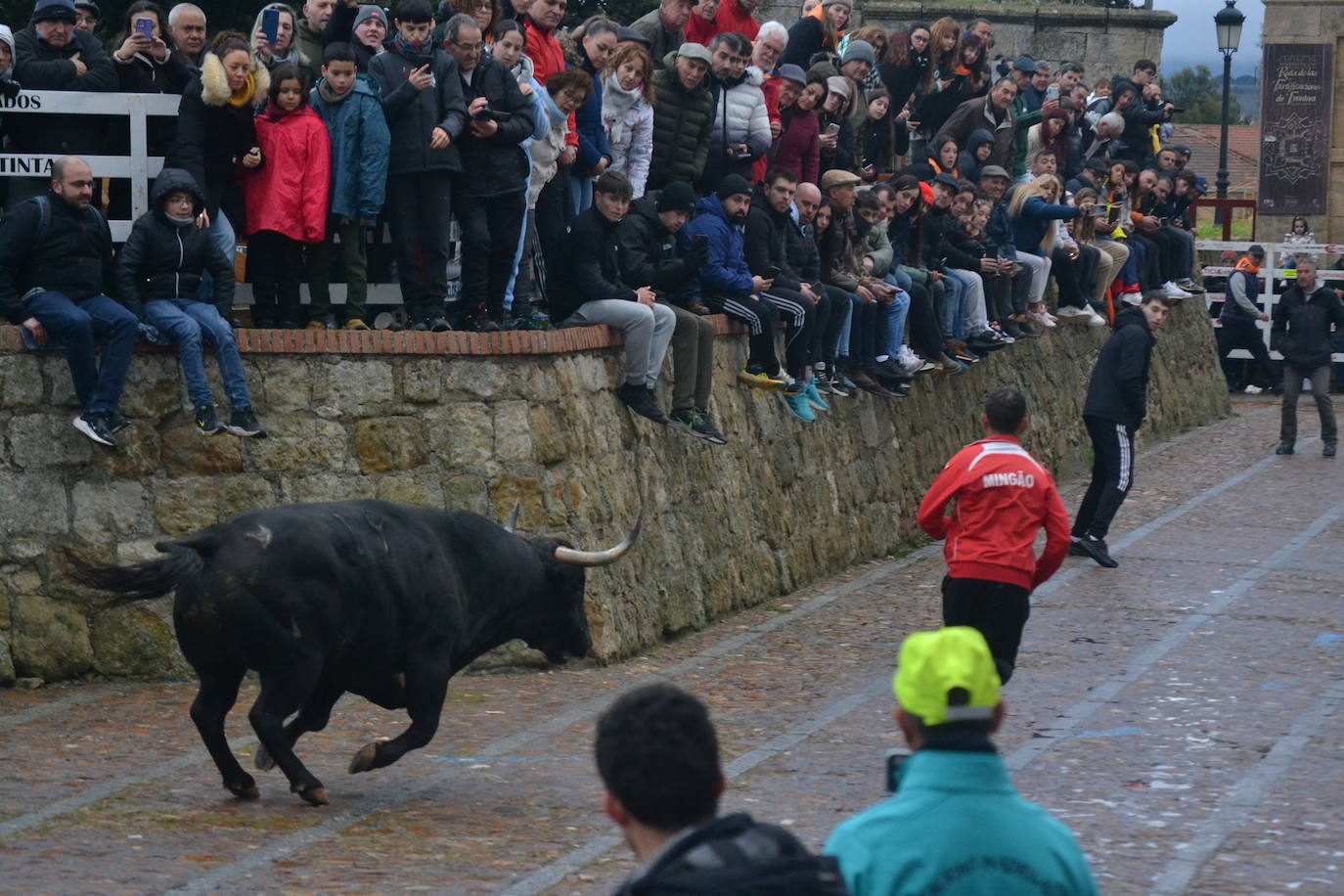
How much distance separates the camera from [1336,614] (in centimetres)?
1428

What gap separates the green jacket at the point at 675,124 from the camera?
14328mm

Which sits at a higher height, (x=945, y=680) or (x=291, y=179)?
(x=291, y=179)

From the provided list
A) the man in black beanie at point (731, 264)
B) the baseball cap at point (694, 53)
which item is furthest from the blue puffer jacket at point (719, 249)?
the baseball cap at point (694, 53)

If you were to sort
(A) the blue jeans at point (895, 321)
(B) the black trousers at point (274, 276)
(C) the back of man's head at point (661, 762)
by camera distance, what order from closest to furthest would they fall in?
(C) the back of man's head at point (661, 762)
(B) the black trousers at point (274, 276)
(A) the blue jeans at point (895, 321)

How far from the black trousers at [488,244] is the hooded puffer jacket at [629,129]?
4.53 feet

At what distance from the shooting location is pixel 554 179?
43.0 feet

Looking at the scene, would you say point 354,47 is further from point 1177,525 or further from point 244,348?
point 1177,525

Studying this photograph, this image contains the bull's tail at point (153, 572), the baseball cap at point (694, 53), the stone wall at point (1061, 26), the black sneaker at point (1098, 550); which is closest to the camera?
the bull's tail at point (153, 572)

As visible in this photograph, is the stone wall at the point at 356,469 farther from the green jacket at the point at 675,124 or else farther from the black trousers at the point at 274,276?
the green jacket at the point at 675,124

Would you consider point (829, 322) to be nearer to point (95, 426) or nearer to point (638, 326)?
point (638, 326)

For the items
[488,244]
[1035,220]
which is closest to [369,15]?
[488,244]

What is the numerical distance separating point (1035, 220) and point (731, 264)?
768cm

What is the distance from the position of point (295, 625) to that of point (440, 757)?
170cm

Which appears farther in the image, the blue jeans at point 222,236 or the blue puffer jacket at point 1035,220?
the blue puffer jacket at point 1035,220
